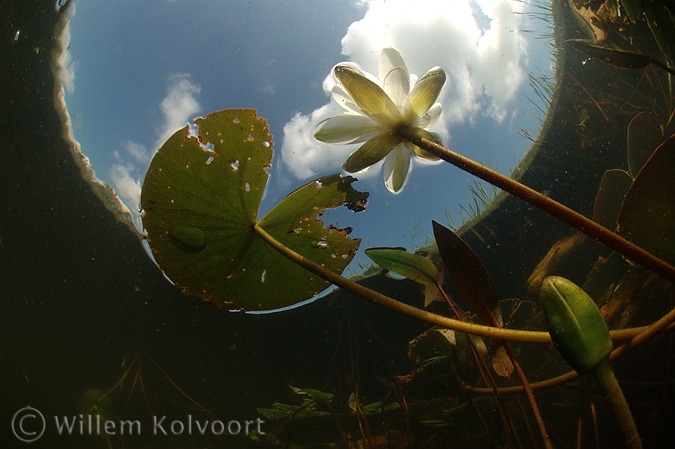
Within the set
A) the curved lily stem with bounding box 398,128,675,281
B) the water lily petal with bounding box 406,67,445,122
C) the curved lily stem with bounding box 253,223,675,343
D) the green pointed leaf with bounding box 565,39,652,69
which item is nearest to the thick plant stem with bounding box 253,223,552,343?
the curved lily stem with bounding box 253,223,675,343

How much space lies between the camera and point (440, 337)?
477 millimetres

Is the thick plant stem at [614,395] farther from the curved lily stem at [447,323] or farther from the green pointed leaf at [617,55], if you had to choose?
the green pointed leaf at [617,55]

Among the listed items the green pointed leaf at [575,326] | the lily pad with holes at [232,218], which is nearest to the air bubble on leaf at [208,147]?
the lily pad with holes at [232,218]

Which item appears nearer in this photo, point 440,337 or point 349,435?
point 440,337

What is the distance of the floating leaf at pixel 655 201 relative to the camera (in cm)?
27

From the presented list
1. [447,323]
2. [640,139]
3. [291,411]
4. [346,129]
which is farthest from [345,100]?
[291,411]

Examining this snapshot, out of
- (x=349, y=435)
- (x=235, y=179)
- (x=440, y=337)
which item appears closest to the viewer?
(x=235, y=179)

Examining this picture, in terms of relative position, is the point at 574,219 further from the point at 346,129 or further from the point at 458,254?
the point at 346,129

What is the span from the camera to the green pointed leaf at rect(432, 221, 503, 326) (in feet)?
1.10

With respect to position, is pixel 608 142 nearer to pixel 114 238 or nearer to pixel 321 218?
pixel 321 218

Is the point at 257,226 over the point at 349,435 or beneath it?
over

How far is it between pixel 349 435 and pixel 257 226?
49 centimetres

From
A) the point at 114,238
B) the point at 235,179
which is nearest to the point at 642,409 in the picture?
the point at 235,179

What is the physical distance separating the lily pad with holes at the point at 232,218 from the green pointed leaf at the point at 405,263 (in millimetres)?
48
